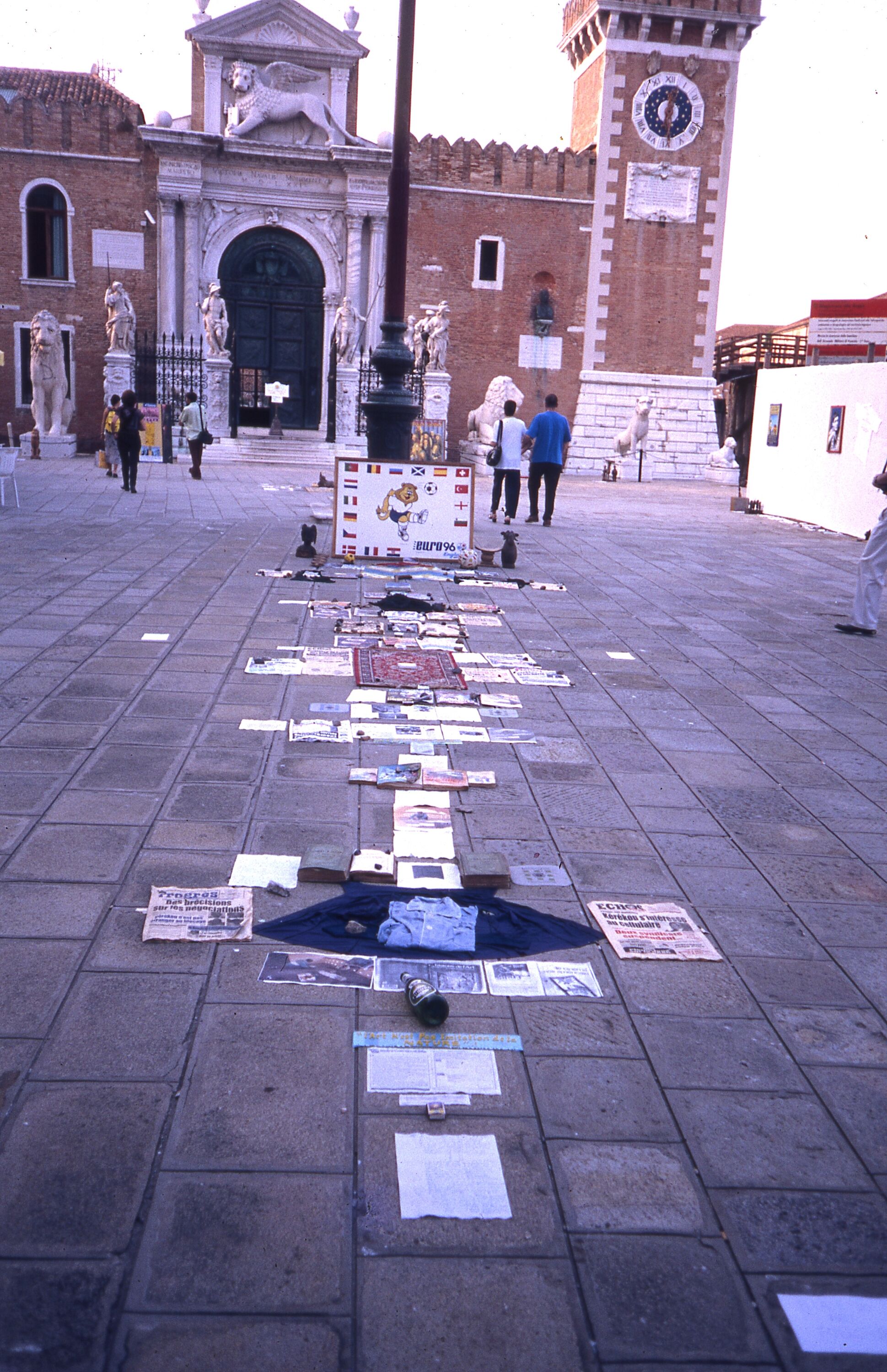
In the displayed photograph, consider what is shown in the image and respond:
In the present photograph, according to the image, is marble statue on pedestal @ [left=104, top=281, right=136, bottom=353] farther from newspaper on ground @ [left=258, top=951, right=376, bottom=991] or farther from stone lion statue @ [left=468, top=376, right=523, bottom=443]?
newspaper on ground @ [left=258, top=951, right=376, bottom=991]

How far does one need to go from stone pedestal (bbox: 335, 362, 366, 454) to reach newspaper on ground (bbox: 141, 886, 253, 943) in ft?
87.2

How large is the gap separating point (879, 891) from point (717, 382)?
41.5 metres

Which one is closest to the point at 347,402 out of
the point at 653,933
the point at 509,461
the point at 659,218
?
the point at 659,218

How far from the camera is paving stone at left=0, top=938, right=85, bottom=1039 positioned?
3.42 meters

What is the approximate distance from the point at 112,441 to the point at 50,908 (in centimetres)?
2027

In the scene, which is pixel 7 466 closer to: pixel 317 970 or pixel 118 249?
pixel 317 970

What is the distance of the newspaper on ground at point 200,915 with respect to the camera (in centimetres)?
400

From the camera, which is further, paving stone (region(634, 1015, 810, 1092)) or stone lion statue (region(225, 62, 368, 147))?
stone lion statue (region(225, 62, 368, 147))

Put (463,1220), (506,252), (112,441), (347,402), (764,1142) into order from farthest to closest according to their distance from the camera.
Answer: (506,252) → (347,402) → (112,441) → (764,1142) → (463,1220)

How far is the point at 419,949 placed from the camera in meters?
4.03

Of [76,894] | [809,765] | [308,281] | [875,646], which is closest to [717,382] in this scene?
[308,281]

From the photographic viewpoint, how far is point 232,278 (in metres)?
31.6

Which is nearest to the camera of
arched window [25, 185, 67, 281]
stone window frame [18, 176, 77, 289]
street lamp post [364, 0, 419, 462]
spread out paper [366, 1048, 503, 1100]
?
spread out paper [366, 1048, 503, 1100]

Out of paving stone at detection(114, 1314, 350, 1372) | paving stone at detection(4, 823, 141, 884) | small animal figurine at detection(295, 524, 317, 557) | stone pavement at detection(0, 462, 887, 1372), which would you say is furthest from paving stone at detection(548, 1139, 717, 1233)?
small animal figurine at detection(295, 524, 317, 557)
